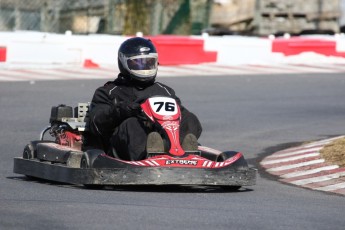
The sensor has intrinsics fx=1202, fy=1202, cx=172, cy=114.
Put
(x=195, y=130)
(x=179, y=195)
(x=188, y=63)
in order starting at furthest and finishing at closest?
(x=188, y=63)
(x=195, y=130)
(x=179, y=195)

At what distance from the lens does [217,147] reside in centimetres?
1235

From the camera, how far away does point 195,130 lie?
356 inches

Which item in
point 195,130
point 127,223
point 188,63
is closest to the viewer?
point 127,223

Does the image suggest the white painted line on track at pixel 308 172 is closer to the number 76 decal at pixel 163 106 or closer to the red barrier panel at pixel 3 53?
the number 76 decal at pixel 163 106

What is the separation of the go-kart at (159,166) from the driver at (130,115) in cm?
9

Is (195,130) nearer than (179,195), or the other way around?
(179,195)

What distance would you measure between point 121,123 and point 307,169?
201 cm

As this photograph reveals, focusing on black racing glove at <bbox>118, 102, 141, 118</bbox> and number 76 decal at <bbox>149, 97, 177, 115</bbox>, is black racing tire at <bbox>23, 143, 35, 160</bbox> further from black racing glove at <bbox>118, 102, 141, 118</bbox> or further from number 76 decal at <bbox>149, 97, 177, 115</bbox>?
number 76 decal at <bbox>149, 97, 177, 115</bbox>

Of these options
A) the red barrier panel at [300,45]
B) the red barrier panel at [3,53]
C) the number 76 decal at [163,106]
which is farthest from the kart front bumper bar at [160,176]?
the red barrier panel at [300,45]

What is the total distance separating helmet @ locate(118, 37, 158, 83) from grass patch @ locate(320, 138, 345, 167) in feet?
6.27

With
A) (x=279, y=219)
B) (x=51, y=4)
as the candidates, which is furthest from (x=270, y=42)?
(x=279, y=219)

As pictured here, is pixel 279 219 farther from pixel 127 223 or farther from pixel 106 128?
pixel 106 128

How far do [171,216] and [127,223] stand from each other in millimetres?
445

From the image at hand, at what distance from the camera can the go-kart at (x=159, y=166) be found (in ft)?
27.7
